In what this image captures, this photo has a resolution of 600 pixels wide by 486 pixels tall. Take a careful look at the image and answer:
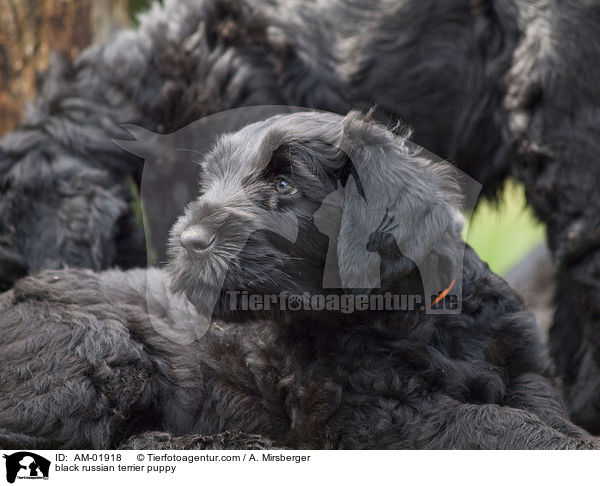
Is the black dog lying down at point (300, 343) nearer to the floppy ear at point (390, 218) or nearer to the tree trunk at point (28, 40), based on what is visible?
the floppy ear at point (390, 218)

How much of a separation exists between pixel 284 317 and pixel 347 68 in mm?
1940

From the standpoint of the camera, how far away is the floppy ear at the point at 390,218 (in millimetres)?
2525

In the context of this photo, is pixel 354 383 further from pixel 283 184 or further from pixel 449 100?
pixel 449 100

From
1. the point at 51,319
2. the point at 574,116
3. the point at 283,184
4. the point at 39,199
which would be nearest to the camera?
the point at 283,184

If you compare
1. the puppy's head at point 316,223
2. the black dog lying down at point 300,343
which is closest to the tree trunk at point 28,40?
the black dog lying down at point 300,343

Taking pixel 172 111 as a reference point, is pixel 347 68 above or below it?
above

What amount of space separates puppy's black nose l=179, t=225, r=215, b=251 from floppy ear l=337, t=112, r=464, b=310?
412mm
